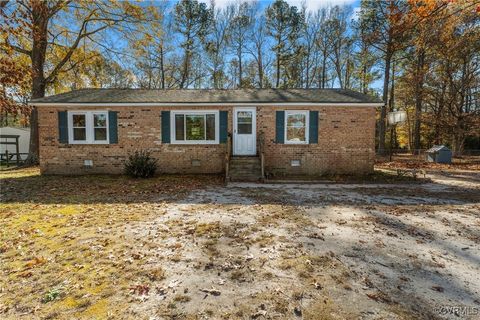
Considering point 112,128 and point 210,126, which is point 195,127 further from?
point 112,128

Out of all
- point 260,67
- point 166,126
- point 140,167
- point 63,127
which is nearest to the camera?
point 140,167

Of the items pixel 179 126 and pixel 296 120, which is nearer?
pixel 296 120

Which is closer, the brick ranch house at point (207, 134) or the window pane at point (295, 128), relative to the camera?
the brick ranch house at point (207, 134)

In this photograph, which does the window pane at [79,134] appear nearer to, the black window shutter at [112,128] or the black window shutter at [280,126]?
the black window shutter at [112,128]

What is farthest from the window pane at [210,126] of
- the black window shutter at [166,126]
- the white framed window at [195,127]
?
the black window shutter at [166,126]

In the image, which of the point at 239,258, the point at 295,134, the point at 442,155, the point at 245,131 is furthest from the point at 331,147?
the point at 442,155

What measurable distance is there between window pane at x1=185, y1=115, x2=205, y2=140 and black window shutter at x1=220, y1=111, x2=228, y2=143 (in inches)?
32.7

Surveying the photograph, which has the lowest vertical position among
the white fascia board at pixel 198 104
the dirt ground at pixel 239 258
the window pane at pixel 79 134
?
the dirt ground at pixel 239 258

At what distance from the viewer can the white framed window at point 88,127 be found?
461 inches

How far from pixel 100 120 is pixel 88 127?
0.60 m

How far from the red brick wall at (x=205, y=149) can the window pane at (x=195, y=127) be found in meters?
0.46

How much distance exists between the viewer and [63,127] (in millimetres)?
11641

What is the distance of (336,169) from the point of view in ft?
38.8

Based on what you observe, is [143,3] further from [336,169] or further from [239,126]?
[336,169]
